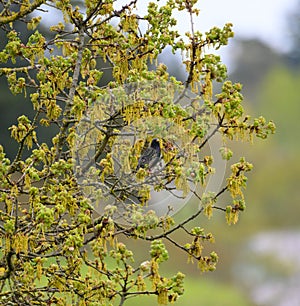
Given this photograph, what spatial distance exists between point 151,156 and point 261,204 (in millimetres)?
6551

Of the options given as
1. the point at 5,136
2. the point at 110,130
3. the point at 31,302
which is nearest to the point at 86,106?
the point at 110,130

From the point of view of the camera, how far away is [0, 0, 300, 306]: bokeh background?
24.6 feet

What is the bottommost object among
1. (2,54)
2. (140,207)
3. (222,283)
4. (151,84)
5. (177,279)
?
(177,279)

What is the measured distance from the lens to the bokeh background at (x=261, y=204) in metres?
7.51

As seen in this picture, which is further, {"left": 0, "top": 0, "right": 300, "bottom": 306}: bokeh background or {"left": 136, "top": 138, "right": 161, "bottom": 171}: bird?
{"left": 0, "top": 0, "right": 300, "bottom": 306}: bokeh background

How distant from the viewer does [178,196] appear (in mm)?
2223

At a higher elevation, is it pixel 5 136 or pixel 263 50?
pixel 263 50

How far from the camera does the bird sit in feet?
6.75

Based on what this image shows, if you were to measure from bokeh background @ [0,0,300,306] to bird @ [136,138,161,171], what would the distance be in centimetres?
492

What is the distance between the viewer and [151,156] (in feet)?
6.81

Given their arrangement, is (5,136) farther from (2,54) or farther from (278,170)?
(2,54)

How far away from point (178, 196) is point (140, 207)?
184 millimetres

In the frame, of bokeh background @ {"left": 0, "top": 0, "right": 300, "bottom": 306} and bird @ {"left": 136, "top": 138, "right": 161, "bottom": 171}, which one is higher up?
bokeh background @ {"left": 0, "top": 0, "right": 300, "bottom": 306}

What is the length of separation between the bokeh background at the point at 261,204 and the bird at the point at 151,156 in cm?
492
